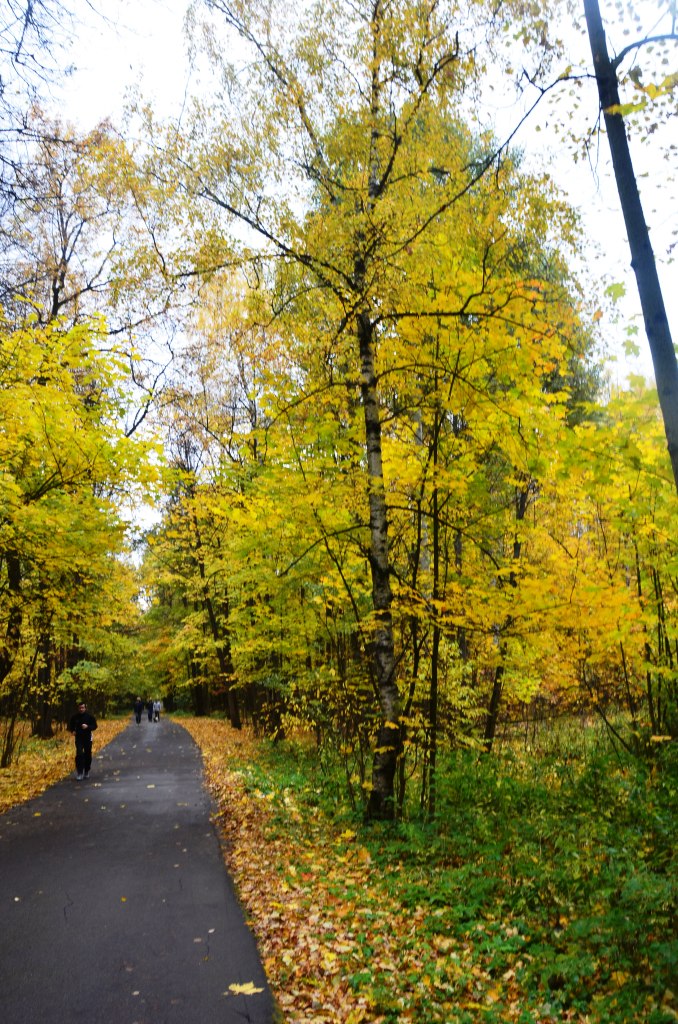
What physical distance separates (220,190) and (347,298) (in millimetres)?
1932

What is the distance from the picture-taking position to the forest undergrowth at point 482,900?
3.79 metres

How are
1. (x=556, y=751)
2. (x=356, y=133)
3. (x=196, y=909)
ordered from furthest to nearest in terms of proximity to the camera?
(x=556, y=751) < (x=356, y=133) < (x=196, y=909)

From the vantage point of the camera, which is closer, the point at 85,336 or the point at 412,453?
the point at 412,453

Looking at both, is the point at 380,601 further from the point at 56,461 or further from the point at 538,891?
the point at 56,461

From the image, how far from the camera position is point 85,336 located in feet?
29.6

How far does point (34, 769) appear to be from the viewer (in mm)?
13617

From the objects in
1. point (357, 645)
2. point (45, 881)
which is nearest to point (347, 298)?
point (357, 645)

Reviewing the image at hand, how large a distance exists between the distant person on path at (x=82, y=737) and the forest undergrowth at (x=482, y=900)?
18.4 ft

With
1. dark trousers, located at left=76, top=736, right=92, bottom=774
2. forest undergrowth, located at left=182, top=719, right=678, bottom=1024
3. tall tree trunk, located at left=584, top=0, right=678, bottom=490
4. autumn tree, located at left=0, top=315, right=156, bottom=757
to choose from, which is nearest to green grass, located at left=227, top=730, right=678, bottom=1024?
forest undergrowth, located at left=182, top=719, right=678, bottom=1024

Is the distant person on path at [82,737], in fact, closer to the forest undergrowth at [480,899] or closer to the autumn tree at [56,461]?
the autumn tree at [56,461]

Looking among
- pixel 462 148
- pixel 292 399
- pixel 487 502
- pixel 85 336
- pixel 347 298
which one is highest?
pixel 462 148

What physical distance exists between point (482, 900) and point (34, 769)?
39.3ft

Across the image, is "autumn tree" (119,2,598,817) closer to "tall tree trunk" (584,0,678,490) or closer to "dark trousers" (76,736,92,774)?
"tall tree trunk" (584,0,678,490)

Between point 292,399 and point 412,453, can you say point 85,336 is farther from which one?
point 412,453
